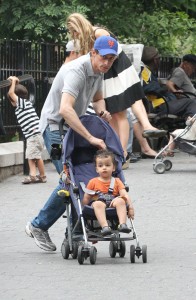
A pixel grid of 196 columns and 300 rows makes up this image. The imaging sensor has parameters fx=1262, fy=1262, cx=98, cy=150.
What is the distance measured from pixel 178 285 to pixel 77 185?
62.0 inches

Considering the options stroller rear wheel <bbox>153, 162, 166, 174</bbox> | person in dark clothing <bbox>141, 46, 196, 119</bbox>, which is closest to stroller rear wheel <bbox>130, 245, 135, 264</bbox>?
stroller rear wheel <bbox>153, 162, 166, 174</bbox>

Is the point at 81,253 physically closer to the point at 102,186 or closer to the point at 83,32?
the point at 102,186

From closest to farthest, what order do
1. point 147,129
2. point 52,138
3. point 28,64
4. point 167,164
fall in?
point 52,138
point 147,129
point 167,164
point 28,64

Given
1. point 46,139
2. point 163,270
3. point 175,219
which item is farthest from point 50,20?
point 163,270

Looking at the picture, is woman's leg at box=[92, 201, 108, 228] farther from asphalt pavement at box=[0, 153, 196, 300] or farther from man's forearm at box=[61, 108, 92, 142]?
man's forearm at box=[61, 108, 92, 142]

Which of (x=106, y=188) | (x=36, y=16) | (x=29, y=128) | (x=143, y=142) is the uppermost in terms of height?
(x=106, y=188)

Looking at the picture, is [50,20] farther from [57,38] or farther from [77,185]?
[77,185]

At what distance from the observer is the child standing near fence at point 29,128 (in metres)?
15.2

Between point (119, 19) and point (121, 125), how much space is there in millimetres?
8469

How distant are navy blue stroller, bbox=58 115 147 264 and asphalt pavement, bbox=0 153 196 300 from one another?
127mm

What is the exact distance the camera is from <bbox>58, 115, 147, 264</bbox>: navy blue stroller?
895 centimetres

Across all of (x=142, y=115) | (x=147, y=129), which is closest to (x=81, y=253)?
(x=147, y=129)

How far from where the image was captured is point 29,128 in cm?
1535

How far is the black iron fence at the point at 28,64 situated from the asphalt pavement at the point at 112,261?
3.13 meters
